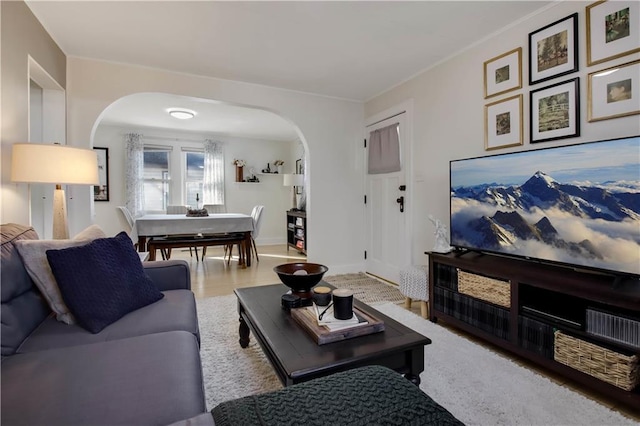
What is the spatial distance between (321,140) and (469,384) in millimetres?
3288

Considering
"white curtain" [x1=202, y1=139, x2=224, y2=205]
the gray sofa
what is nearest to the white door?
the gray sofa

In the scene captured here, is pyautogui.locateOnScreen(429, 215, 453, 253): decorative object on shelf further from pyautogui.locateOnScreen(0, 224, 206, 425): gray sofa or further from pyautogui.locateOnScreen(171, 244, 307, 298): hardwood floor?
pyautogui.locateOnScreen(171, 244, 307, 298): hardwood floor

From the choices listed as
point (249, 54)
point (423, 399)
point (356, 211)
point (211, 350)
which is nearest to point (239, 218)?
point (356, 211)

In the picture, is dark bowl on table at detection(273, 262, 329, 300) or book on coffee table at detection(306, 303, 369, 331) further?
dark bowl on table at detection(273, 262, 329, 300)

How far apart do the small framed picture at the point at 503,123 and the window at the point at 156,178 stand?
5.98 metres

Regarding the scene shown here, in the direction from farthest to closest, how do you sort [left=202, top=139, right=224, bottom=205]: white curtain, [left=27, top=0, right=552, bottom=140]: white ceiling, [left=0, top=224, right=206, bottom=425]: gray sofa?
1. [left=202, top=139, right=224, bottom=205]: white curtain
2. [left=27, top=0, right=552, bottom=140]: white ceiling
3. [left=0, top=224, right=206, bottom=425]: gray sofa

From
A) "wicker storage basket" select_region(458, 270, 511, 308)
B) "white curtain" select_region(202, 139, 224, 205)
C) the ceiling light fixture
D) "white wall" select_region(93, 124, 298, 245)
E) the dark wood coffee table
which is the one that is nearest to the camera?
Result: the dark wood coffee table

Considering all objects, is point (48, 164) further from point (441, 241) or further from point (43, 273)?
point (441, 241)

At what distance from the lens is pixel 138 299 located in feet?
5.47

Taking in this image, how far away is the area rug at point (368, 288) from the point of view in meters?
3.32

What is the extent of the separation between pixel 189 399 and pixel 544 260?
2.15 m

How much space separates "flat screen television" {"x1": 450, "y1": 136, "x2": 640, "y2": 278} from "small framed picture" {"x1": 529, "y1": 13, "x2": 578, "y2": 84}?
0.65m

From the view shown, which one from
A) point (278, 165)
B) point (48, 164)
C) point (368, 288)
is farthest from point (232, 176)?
point (48, 164)

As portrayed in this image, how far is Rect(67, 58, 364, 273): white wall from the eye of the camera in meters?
3.52
